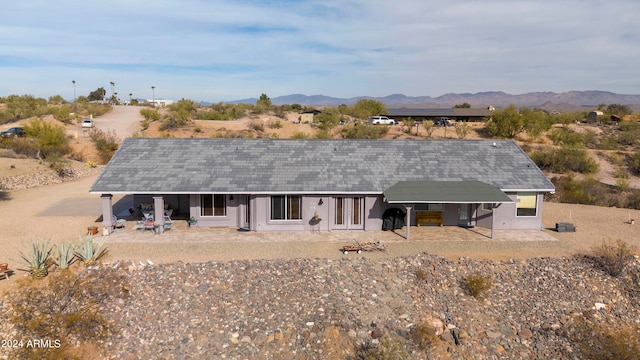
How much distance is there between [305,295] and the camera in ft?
46.4

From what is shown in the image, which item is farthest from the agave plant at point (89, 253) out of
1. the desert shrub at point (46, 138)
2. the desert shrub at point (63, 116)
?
the desert shrub at point (63, 116)

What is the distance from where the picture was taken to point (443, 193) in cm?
1900

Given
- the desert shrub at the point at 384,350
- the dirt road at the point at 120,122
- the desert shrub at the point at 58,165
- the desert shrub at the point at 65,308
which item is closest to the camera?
the desert shrub at the point at 384,350

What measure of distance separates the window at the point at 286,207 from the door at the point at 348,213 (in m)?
1.62

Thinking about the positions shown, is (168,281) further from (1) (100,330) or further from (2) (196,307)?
(1) (100,330)

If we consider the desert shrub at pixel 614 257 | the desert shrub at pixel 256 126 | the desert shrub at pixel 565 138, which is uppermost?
the desert shrub at pixel 256 126

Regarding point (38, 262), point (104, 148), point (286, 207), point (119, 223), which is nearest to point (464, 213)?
point (286, 207)

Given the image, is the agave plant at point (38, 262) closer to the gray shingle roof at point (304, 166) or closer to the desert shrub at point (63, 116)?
the gray shingle roof at point (304, 166)

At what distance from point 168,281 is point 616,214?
73.7 ft

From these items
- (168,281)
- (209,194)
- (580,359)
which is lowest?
(580,359)

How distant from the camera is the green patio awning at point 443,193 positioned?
60.2 ft

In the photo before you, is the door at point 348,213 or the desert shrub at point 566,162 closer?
the door at point 348,213

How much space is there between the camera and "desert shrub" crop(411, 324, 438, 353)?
39.6 ft

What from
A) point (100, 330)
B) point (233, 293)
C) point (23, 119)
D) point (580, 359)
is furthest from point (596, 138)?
point (23, 119)
